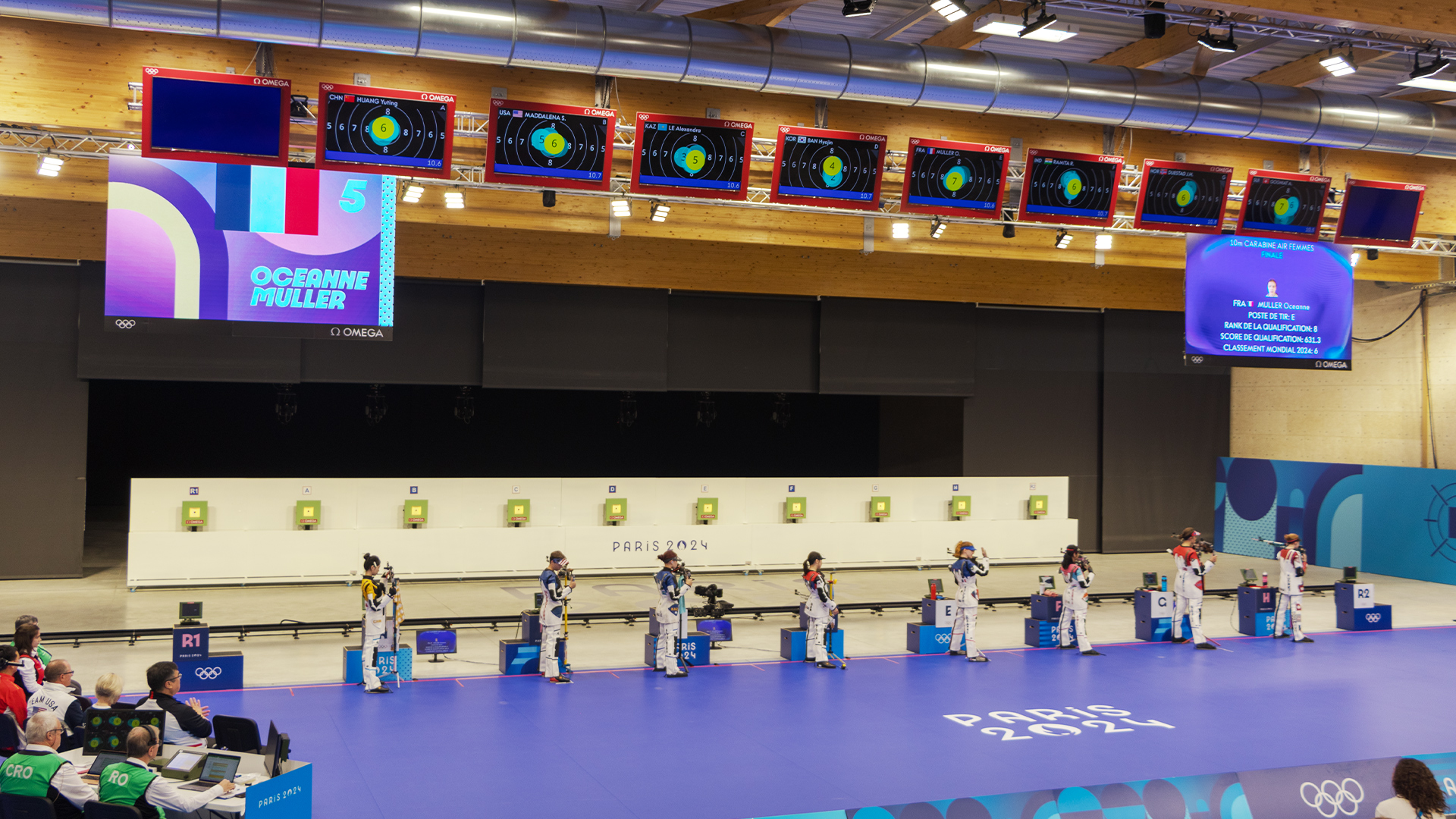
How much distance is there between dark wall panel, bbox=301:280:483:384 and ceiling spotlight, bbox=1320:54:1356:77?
1403 centimetres

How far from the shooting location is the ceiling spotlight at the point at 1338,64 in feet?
45.9

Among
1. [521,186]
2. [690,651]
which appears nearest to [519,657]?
[690,651]

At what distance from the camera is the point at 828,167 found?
1347 cm

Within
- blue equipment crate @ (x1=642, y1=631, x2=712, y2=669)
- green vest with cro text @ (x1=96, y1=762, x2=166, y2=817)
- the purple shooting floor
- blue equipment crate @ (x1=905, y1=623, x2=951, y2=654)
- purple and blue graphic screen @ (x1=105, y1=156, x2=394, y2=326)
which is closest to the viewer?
green vest with cro text @ (x1=96, y1=762, x2=166, y2=817)

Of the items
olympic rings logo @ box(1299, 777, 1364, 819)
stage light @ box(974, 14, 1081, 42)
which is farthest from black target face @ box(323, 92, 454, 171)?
olympic rings logo @ box(1299, 777, 1364, 819)

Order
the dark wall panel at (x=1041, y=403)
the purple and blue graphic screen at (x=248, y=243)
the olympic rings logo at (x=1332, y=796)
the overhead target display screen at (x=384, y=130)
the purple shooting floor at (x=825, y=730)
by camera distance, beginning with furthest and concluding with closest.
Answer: the dark wall panel at (x=1041, y=403) → the purple and blue graphic screen at (x=248, y=243) → the overhead target display screen at (x=384, y=130) → the purple shooting floor at (x=825, y=730) → the olympic rings logo at (x=1332, y=796)

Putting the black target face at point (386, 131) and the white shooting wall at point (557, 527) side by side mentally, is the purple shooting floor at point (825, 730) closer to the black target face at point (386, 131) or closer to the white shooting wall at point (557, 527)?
the black target face at point (386, 131)

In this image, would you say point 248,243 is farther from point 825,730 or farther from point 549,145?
point 825,730

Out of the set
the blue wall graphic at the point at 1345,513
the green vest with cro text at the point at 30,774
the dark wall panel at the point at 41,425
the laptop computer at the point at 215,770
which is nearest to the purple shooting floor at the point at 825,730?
the laptop computer at the point at 215,770

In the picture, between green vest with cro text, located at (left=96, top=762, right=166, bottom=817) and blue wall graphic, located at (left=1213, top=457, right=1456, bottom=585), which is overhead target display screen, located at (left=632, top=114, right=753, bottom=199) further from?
blue wall graphic, located at (left=1213, top=457, right=1456, bottom=585)

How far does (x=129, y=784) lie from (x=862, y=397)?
21905 millimetres

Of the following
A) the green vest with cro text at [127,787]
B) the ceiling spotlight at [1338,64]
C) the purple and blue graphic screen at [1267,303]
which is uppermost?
the ceiling spotlight at [1338,64]

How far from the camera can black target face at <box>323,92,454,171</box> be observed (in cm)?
1196

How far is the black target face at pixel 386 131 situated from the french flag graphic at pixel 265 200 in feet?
8.53
